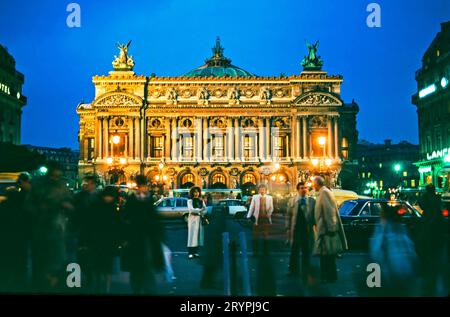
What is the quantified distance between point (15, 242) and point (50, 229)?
80cm

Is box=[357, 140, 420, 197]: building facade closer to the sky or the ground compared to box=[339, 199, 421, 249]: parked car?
closer to the sky

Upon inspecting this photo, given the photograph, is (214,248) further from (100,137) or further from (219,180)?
(100,137)

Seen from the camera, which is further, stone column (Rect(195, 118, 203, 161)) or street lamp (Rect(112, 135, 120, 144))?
stone column (Rect(195, 118, 203, 161))

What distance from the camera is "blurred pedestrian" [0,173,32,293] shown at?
816 centimetres

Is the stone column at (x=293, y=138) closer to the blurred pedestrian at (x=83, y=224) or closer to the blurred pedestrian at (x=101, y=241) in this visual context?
the blurred pedestrian at (x=83, y=224)

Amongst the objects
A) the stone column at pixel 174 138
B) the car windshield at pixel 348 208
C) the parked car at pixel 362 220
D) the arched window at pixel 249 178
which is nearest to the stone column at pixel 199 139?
the stone column at pixel 174 138

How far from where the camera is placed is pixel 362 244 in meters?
14.2

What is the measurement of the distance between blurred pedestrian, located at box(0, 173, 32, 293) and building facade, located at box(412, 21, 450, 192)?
111ft

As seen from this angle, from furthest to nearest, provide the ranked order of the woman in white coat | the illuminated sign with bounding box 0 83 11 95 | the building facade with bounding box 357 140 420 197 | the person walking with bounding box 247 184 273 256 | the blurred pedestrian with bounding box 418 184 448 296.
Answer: the building facade with bounding box 357 140 420 197 → the illuminated sign with bounding box 0 83 11 95 → the woman in white coat → the person walking with bounding box 247 184 273 256 → the blurred pedestrian with bounding box 418 184 448 296

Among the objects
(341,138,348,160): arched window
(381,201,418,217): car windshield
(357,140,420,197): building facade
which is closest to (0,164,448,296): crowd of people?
(381,201,418,217): car windshield

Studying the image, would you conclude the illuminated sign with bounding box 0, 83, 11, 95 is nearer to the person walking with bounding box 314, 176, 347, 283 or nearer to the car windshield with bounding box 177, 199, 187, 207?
the car windshield with bounding box 177, 199, 187, 207

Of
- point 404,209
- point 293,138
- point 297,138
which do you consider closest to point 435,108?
point 297,138
